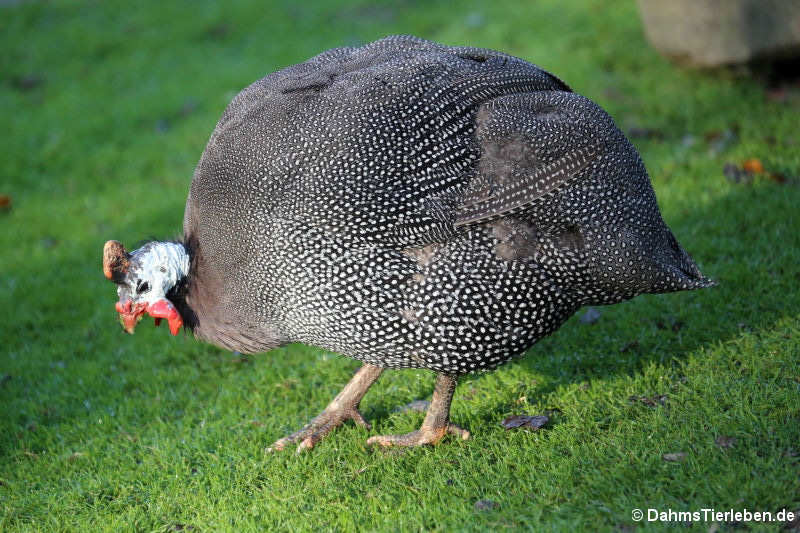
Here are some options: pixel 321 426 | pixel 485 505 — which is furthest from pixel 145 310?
pixel 485 505

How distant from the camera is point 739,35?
6.09 metres

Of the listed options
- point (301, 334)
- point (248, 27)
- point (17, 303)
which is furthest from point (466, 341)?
point (248, 27)

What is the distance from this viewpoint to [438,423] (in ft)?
11.6

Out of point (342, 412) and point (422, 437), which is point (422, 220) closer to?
point (422, 437)

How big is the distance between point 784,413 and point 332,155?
214cm

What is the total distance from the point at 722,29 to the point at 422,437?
4471mm

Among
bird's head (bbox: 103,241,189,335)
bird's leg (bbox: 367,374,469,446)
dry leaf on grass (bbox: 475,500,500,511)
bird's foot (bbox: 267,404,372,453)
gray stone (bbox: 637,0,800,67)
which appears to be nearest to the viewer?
dry leaf on grass (bbox: 475,500,500,511)

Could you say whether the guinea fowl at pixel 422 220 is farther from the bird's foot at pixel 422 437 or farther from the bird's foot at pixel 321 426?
the bird's foot at pixel 321 426

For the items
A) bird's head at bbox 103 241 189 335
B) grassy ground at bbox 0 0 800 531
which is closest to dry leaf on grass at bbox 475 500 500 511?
grassy ground at bbox 0 0 800 531

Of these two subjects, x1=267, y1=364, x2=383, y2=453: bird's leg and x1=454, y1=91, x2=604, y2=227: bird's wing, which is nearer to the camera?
x1=454, y1=91, x2=604, y2=227: bird's wing

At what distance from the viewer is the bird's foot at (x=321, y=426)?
3672 millimetres

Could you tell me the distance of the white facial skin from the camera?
339 cm

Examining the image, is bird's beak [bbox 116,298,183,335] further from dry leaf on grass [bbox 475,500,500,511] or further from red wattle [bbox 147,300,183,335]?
dry leaf on grass [bbox 475,500,500,511]

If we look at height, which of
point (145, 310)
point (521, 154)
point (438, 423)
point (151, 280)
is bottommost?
point (438, 423)
